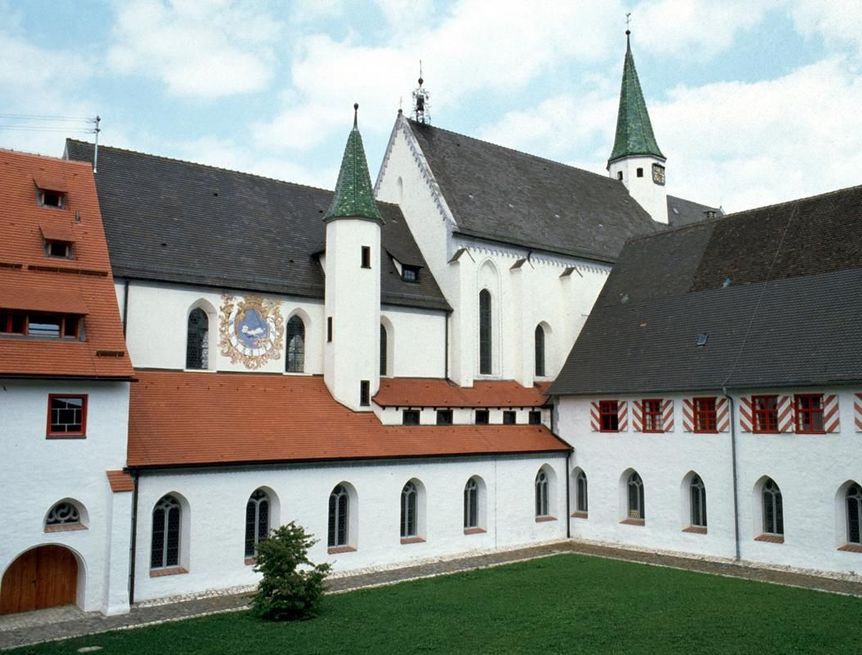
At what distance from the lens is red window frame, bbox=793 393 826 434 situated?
2433 cm

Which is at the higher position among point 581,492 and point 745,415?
point 745,415

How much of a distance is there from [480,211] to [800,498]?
17470mm

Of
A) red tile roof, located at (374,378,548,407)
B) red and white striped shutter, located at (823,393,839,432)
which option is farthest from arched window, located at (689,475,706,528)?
red tile roof, located at (374,378,548,407)

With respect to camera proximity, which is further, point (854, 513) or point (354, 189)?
point (354, 189)

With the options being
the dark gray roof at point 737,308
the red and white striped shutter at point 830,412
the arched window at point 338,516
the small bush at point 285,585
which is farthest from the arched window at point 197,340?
the red and white striped shutter at point 830,412

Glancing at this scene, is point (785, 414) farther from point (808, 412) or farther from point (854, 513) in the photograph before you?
point (854, 513)

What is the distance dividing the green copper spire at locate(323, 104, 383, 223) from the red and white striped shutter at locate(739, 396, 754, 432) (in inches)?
563

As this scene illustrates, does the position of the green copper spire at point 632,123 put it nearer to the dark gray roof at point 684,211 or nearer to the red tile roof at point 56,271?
the dark gray roof at point 684,211

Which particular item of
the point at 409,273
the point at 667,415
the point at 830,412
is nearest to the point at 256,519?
the point at 409,273

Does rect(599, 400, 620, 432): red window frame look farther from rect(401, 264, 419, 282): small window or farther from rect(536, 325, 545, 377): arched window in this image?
rect(401, 264, 419, 282): small window

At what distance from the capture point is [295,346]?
28734mm

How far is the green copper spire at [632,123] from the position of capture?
46.7m

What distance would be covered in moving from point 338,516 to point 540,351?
14.6 meters

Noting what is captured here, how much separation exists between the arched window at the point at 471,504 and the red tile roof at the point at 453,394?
123 inches
